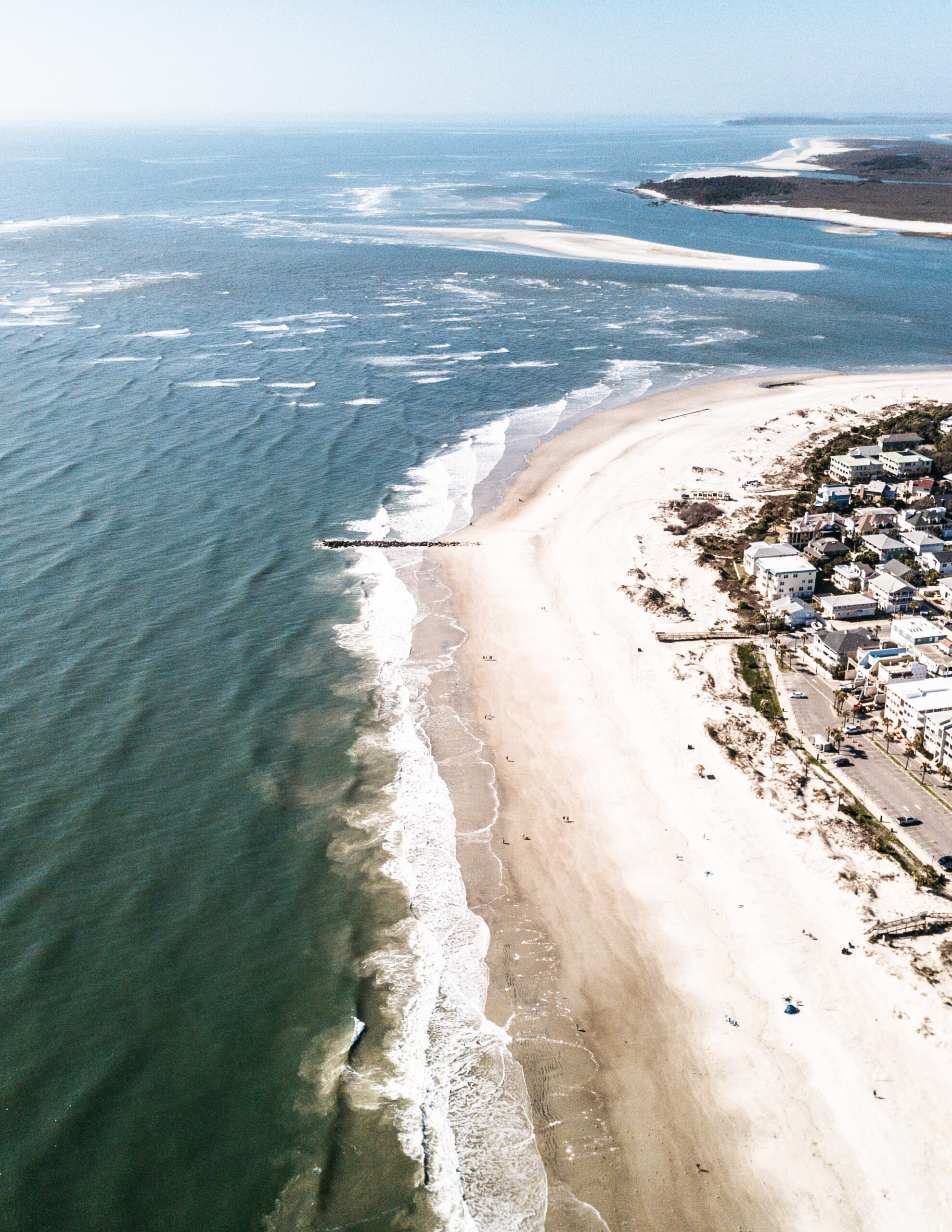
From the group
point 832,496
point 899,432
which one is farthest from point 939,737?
point 899,432

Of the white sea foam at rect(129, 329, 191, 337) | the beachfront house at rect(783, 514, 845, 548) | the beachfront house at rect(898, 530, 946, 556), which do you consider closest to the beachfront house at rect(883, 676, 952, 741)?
the beachfront house at rect(898, 530, 946, 556)

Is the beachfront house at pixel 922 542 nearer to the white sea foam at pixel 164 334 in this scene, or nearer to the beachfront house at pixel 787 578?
the beachfront house at pixel 787 578

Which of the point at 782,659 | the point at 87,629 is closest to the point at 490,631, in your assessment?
the point at 782,659

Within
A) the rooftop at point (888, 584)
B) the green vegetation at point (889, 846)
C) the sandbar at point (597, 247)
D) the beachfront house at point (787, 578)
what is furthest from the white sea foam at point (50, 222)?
the green vegetation at point (889, 846)

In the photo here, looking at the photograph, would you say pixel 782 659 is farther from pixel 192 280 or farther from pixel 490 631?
pixel 192 280

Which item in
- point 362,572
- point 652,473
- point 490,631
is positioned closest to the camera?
point 490,631

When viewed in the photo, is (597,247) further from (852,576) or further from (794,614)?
(794,614)
